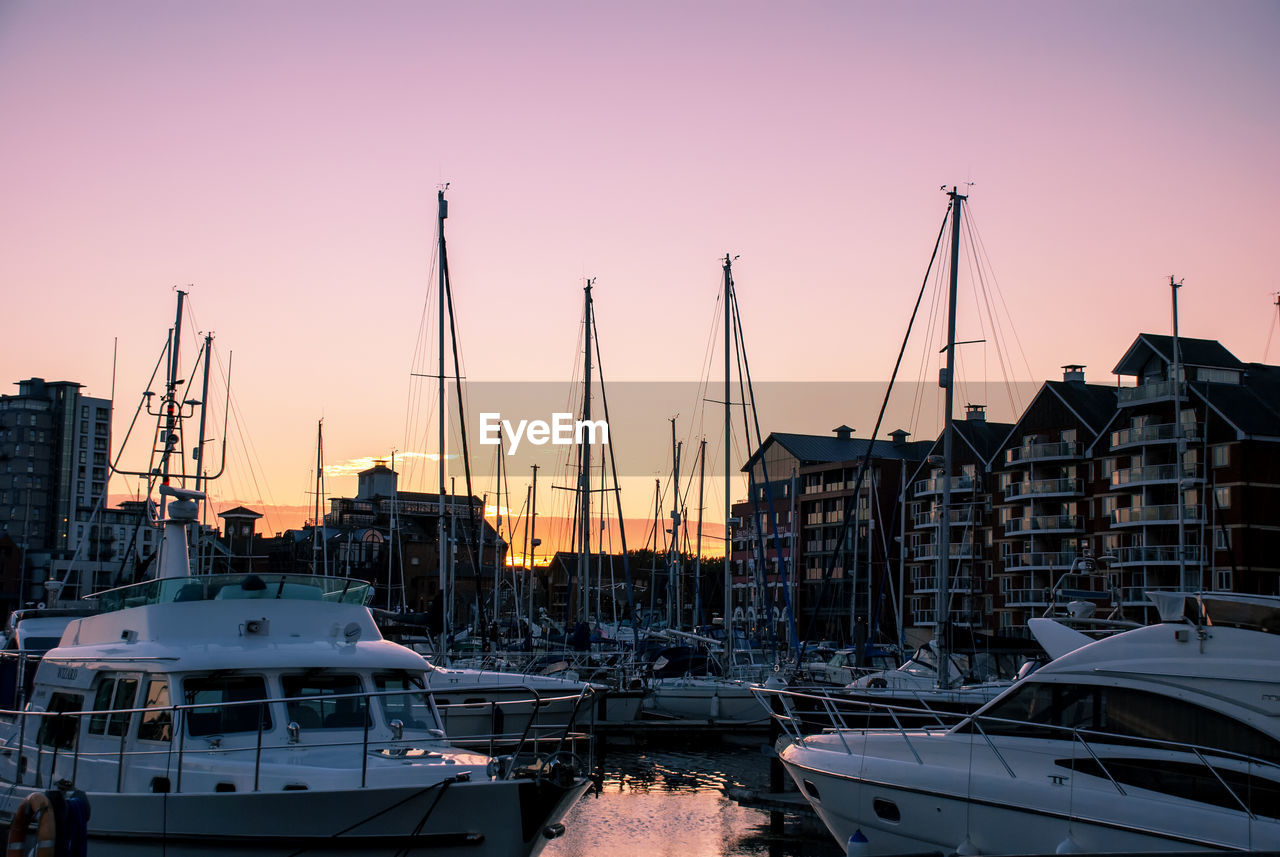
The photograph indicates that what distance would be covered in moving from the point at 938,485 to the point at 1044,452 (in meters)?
6.75

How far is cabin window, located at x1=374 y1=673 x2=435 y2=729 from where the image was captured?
14.9 m

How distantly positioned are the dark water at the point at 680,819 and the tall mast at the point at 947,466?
568 centimetres

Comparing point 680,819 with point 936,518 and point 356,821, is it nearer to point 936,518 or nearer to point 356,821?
point 356,821

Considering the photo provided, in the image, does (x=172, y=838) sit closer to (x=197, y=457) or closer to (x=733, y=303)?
(x=197, y=457)

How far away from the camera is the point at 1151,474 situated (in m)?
62.7

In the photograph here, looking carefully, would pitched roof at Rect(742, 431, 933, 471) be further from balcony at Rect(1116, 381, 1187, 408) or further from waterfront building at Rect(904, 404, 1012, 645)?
balcony at Rect(1116, 381, 1187, 408)

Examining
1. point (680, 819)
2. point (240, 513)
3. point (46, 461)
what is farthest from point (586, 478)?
point (46, 461)

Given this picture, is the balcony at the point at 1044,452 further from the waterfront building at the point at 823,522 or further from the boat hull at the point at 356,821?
the boat hull at the point at 356,821

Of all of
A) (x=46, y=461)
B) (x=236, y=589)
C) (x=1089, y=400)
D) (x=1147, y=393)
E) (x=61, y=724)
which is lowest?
(x=61, y=724)

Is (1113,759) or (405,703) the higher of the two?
(405,703)

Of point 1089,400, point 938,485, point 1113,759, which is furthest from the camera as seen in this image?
point 938,485

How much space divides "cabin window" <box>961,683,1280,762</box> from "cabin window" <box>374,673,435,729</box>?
23.2 feet

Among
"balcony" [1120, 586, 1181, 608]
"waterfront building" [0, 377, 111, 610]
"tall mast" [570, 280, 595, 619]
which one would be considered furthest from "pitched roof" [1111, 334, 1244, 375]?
"waterfront building" [0, 377, 111, 610]

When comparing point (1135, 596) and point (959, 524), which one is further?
point (959, 524)
